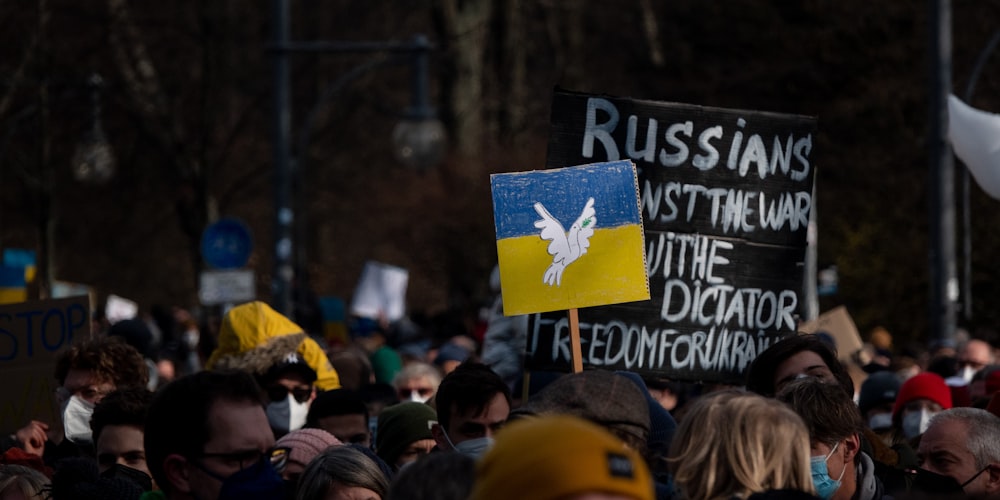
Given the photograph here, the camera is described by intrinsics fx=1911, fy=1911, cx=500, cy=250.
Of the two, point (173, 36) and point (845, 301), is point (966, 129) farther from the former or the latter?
point (173, 36)

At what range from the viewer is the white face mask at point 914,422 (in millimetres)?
8352

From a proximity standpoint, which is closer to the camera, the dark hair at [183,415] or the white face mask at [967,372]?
the dark hair at [183,415]

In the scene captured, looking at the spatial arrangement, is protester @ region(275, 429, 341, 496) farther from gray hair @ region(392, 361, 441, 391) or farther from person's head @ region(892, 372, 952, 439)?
gray hair @ region(392, 361, 441, 391)

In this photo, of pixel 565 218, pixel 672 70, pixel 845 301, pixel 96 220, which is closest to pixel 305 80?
pixel 96 220

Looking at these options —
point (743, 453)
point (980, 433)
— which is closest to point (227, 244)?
point (980, 433)

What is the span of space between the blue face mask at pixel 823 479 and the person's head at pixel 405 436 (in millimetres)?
1649

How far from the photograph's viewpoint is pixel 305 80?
35.4 metres

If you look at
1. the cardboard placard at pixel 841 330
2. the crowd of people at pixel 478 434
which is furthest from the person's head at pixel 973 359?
the crowd of people at pixel 478 434

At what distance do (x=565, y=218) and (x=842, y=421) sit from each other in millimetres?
1953

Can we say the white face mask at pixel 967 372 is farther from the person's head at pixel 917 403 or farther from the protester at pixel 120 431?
the protester at pixel 120 431

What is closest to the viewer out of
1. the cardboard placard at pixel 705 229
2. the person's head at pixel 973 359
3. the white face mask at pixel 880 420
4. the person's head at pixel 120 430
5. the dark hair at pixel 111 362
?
the person's head at pixel 120 430

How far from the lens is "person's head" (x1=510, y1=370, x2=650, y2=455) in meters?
4.57

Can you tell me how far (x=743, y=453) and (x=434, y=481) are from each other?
0.80 m

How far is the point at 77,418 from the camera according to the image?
7.32 metres
